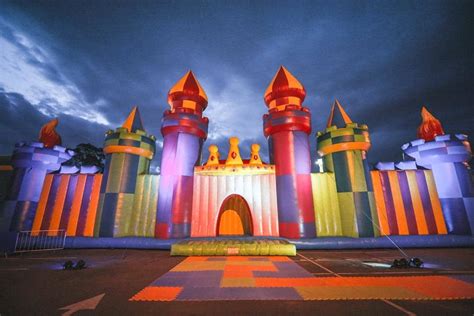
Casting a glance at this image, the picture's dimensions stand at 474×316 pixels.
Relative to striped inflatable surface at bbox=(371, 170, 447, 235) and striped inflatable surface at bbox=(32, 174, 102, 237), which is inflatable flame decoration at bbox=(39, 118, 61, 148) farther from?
striped inflatable surface at bbox=(371, 170, 447, 235)

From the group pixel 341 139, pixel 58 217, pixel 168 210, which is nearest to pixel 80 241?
pixel 58 217

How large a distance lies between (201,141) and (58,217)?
6.18 m

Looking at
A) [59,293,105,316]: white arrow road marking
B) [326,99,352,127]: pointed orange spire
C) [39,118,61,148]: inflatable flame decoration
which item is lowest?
[59,293,105,316]: white arrow road marking

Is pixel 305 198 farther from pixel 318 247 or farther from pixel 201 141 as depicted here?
pixel 201 141

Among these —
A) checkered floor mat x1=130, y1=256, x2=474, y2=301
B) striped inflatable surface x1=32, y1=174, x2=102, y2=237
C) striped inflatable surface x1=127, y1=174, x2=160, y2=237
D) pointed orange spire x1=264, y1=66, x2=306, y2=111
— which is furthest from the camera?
pointed orange spire x1=264, y1=66, x2=306, y2=111

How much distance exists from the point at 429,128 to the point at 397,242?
4892mm

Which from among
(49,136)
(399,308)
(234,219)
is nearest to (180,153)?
(234,219)

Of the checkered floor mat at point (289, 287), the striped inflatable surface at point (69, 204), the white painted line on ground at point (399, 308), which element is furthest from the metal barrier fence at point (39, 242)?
the white painted line on ground at point (399, 308)

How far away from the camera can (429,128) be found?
764 cm

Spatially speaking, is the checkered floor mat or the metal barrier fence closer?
the checkered floor mat

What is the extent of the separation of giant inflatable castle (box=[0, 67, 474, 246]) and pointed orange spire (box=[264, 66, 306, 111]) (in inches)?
2.1

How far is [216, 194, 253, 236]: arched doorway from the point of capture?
27.0 ft

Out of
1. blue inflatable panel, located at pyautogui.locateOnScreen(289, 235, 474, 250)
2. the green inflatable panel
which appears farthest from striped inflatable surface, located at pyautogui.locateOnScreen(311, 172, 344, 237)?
the green inflatable panel

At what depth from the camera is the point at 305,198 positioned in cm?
716
